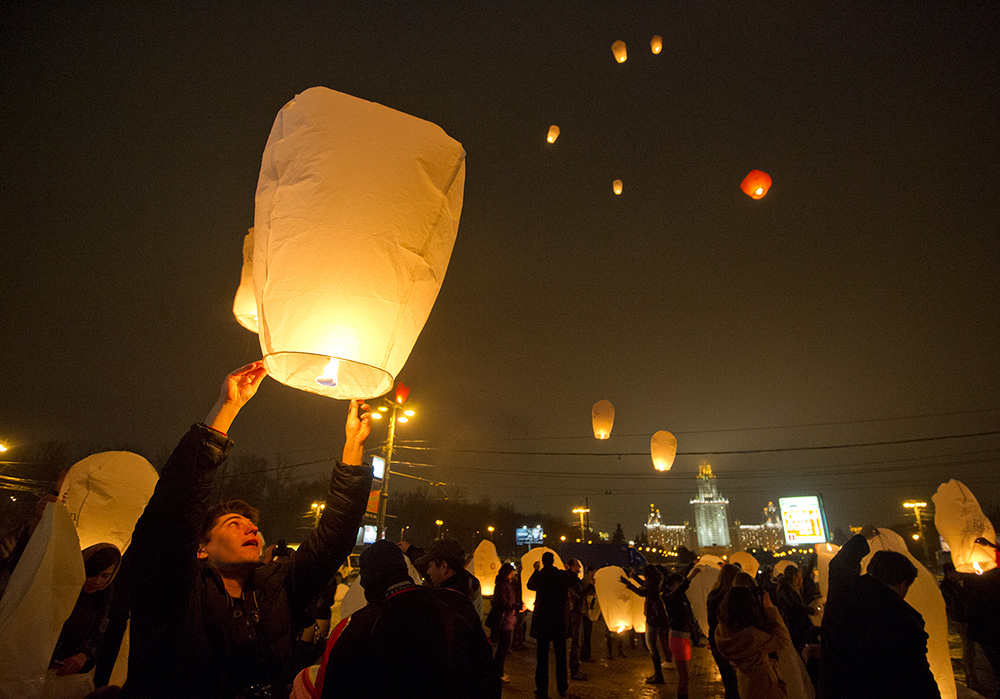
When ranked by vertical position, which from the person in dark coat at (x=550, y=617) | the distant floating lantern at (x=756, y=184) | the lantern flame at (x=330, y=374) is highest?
the distant floating lantern at (x=756, y=184)

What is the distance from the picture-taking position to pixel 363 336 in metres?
1.77

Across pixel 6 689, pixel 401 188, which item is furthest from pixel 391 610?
pixel 401 188

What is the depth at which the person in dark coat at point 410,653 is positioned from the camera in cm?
184

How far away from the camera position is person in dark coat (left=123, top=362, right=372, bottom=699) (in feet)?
5.42

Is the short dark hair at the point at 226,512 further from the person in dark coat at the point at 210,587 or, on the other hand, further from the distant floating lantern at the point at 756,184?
the distant floating lantern at the point at 756,184

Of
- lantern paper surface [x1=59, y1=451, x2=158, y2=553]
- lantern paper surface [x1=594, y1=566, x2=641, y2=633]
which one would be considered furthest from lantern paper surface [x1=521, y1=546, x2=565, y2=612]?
lantern paper surface [x1=59, y1=451, x2=158, y2=553]

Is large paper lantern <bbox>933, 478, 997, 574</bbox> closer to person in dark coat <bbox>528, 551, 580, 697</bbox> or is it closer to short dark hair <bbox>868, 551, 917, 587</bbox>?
person in dark coat <bbox>528, 551, 580, 697</bbox>

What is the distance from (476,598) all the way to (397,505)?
60.1m

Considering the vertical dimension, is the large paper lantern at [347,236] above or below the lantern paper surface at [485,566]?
above

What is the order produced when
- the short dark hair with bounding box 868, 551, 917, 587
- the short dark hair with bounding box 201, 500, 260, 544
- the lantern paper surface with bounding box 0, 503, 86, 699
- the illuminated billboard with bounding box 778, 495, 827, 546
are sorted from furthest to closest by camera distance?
the illuminated billboard with bounding box 778, 495, 827, 546 < the short dark hair with bounding box 868, 551, 917, 587 < the short dark hair with bounding box 201, 500, 260, 544 < the lantern paper surface with bounding box 0, 503, 86, 699

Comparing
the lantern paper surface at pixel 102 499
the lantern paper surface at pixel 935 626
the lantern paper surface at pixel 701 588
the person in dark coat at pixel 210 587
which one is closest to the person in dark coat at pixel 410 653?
the person in dark coat at pixel 210 587

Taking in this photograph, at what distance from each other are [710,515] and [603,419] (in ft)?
495

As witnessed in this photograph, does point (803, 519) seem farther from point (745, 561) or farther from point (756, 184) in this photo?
point (756, 184)

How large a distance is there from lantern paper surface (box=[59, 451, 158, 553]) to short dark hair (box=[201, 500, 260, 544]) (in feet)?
8.87
